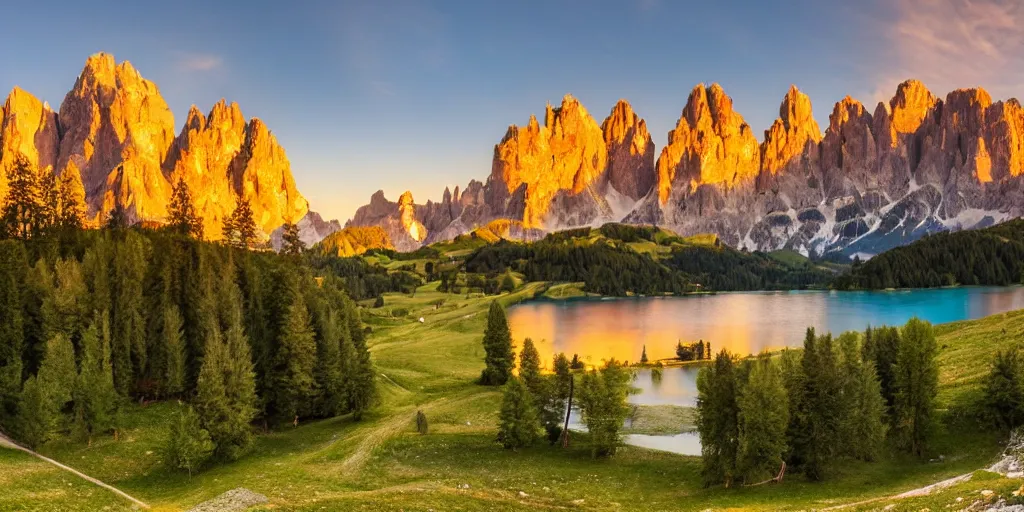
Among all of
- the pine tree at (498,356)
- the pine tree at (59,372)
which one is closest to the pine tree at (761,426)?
the pine tree at (498,356)

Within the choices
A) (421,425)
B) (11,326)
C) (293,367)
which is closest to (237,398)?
(293,367)

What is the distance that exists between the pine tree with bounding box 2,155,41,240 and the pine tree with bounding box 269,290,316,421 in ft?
139

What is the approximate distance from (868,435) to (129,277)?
7167cm

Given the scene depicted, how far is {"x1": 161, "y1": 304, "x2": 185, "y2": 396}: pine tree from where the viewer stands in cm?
6438

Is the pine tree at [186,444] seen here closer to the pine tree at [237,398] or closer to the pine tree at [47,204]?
the pine tree at [237,398]

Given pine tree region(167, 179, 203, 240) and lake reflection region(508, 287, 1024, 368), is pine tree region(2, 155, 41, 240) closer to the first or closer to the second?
pine tree region(167, 179, 203, 240)

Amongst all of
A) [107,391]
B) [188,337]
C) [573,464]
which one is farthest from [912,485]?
[188,337]

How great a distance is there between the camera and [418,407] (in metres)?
71.1

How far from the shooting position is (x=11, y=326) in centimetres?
5947

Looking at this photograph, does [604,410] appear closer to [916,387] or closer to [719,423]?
[719,423]

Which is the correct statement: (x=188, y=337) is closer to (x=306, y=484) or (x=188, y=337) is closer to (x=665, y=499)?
(x=306, y=484)

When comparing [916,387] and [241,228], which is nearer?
[916,387]

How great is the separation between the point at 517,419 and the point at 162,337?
131ft

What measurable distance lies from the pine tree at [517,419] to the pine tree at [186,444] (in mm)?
22623
